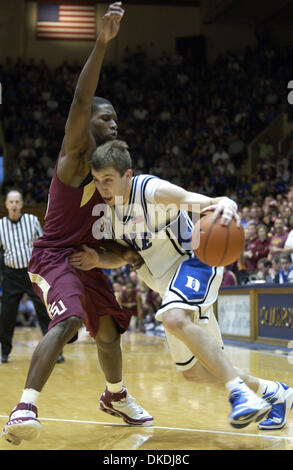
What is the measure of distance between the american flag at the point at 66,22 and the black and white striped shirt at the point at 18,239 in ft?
52.0

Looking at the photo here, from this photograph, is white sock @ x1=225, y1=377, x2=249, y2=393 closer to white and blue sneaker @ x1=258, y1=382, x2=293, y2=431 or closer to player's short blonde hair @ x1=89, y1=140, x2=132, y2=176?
white and blue sneaker @ x1=258, y1=382, x2=293, y2=431

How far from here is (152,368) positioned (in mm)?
6676

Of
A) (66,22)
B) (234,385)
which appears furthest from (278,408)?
(66,22)

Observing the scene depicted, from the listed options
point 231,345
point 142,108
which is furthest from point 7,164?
point 231,345

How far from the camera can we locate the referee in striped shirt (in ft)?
24.0

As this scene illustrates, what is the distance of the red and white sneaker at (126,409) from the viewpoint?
368 centimetres

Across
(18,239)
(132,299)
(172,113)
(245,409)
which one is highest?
(172,113)

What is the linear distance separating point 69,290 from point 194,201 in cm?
79

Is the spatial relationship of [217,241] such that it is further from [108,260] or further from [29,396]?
[29,396]

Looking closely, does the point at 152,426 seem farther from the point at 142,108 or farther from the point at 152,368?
the point at 142,108

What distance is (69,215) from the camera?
3404 mm

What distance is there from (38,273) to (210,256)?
988 millimetres

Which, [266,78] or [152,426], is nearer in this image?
[152,426]

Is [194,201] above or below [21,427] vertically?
above
